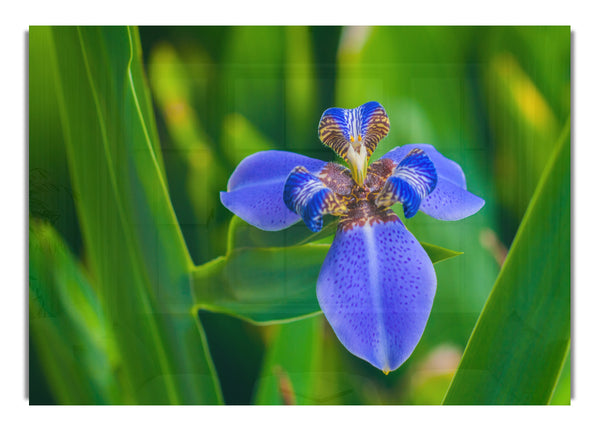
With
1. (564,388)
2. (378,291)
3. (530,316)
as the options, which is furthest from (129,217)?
(564,388)

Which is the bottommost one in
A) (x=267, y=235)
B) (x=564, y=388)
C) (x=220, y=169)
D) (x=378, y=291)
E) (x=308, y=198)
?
(x=564, y=388)

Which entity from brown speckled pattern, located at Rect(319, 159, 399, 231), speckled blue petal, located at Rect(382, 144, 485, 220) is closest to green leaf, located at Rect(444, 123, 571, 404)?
speckled blue petal, located at Rect(382, 144, 485, 220)

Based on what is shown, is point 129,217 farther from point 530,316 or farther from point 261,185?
point 530,316

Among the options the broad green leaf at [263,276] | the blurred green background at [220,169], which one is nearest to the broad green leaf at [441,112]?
the blurred green background at [220,169]

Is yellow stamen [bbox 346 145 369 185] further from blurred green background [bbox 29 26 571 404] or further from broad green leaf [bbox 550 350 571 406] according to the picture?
broad green leaf [bbox 550 350 571 406]

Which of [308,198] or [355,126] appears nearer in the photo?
[308,198]

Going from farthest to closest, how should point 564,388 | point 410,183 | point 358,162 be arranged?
point 564,388, point 358,162, point 410,183

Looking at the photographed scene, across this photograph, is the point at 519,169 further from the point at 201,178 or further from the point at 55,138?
the point at 55,138

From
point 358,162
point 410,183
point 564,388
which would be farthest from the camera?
point 564,388
